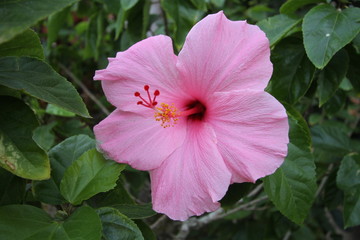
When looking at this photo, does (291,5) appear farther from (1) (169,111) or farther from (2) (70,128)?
(2) (70,128)

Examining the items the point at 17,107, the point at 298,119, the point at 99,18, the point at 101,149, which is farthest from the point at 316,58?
the point at 99,18

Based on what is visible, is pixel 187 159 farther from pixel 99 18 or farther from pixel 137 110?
pixel 99 18

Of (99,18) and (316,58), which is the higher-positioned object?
(316,58)

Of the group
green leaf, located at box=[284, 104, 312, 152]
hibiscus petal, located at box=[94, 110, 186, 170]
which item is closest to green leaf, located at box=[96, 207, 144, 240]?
hibiscus petal, located at box=[94, 110, 186, 170]

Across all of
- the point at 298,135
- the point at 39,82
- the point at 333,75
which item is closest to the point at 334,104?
the point at 333,75

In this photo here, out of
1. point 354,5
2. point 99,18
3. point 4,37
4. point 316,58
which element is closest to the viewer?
point 4,37
